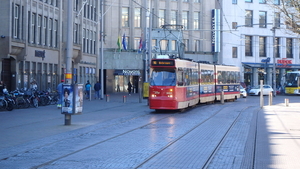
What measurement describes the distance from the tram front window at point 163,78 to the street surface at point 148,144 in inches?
193

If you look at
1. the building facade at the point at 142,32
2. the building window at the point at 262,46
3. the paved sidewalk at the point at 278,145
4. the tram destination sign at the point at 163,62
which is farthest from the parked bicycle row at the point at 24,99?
the building window at the point at 262,46

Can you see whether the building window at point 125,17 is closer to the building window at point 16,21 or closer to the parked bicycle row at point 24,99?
the building window at point 16,21

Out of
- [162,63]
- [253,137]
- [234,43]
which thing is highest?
[234,43]

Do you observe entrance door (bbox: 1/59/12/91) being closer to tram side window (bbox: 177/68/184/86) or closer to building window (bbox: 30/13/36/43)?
building window (bbox: 30/13/36/43)

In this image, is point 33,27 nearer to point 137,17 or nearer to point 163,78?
point 163,78

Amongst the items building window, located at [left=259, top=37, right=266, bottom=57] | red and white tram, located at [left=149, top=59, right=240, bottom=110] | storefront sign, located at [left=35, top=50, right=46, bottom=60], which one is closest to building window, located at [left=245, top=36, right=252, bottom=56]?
building window, located at [left=259, top=37, right=266, bottom=57]

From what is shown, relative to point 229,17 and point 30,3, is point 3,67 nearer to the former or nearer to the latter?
point 30,3

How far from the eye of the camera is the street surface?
10.9 m

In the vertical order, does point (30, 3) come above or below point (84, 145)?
above

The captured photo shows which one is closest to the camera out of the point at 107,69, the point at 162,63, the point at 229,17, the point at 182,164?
the point at 182,164

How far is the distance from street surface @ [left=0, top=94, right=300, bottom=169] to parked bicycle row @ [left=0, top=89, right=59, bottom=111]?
622 centimetres

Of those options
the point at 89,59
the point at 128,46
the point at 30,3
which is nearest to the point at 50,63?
the point at 30,3

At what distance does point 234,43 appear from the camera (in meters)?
72.2

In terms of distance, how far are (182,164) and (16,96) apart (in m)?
21.6
